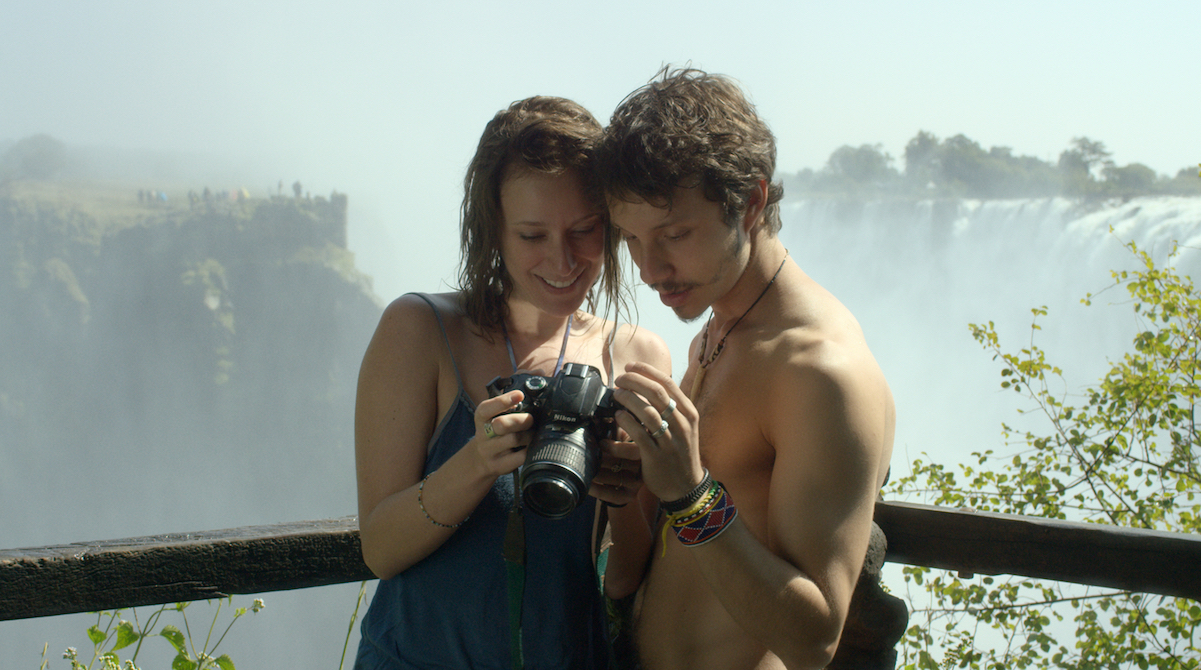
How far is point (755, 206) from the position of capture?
5.15 feet

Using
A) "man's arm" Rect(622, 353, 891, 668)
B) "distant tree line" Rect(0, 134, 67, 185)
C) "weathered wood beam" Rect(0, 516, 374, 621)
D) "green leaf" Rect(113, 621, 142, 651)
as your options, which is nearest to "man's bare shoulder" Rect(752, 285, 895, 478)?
"man's arm" Rect(622, 353, 891, 668)

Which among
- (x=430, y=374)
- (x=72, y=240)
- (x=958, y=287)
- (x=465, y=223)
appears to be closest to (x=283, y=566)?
(x=430, y=374)

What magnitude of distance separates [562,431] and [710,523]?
0.96 ft

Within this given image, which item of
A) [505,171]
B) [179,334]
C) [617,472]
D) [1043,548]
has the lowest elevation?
[179,334]

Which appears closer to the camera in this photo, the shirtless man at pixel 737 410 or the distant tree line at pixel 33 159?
the shirtless man at pixel 737 410

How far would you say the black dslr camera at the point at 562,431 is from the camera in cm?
128

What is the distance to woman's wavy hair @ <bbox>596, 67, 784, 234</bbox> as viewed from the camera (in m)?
1.45

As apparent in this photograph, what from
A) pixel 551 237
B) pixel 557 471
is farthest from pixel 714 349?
pixel 557 471

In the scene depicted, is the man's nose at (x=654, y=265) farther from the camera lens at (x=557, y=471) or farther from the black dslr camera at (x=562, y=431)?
the camera lens at (x=557, y=471)

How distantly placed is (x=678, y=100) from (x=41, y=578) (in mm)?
1639

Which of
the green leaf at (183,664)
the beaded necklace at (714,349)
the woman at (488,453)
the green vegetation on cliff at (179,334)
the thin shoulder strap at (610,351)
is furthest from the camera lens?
the green vegetation on cliff at (179,334)

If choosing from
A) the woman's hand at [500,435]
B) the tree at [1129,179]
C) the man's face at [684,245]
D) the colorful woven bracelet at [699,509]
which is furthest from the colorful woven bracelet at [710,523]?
the tree at [1129,179]

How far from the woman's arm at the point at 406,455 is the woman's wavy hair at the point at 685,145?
47 centimetres

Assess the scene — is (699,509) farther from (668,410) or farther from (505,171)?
(505,171)
